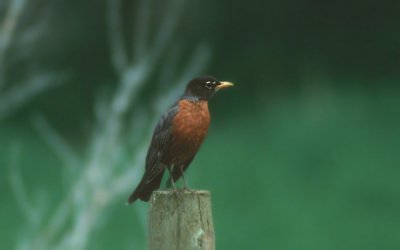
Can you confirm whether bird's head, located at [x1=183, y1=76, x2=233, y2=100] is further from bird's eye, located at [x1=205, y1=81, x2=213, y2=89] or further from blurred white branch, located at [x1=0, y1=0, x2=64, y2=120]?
blurred white branch, located at [x1=0, y1=0, x2=64, y2=120]

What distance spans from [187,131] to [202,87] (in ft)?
1.07

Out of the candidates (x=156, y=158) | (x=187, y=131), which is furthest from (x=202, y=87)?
(x=156, y=158)

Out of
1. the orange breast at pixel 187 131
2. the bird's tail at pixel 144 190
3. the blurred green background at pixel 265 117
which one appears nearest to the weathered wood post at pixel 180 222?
the bird's tail at pixel 144 190

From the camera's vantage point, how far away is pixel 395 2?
339 inches

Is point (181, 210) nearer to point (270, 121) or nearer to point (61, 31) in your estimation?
point (270, 121)

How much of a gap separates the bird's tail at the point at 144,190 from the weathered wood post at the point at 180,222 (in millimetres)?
873

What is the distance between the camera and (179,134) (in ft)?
16.4

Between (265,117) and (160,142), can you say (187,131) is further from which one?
(265,117)

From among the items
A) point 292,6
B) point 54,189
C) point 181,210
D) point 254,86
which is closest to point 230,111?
point 254,86

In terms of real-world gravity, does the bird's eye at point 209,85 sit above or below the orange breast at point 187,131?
above

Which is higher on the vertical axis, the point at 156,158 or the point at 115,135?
the point at 115,135

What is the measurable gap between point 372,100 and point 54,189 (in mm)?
3087

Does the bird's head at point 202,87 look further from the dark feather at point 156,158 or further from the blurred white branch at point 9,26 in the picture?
the blurred white branch at point 9,26

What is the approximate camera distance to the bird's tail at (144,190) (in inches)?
186
